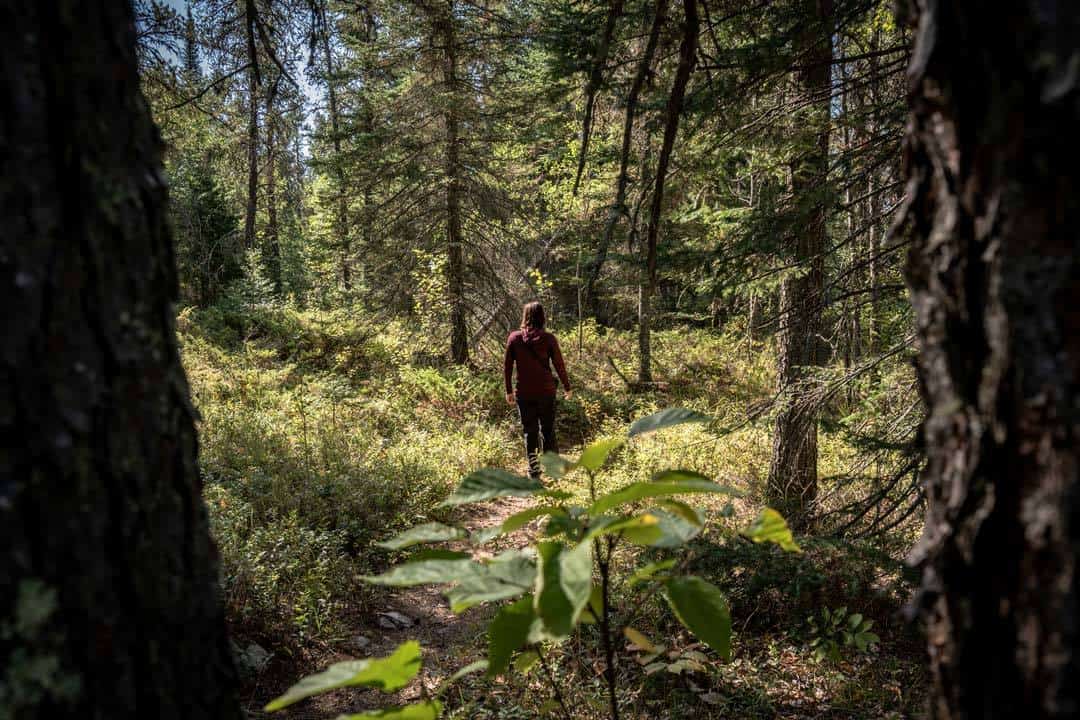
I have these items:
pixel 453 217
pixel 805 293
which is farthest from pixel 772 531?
pixel 453 217

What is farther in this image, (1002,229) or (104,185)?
(104,185)

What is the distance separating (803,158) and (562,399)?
802cm

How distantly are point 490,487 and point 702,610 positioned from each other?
0.56m

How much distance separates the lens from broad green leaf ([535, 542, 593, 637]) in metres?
1.03

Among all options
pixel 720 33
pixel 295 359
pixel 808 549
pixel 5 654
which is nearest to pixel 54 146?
pixel 5 654

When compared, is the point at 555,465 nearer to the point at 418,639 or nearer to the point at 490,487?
the point at 490,487

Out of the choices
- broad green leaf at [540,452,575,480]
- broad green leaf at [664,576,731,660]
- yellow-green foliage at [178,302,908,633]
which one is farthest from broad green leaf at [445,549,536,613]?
yellow-green foliage at [178,302,908,633]

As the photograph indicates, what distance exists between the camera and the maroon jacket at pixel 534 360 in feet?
23.2

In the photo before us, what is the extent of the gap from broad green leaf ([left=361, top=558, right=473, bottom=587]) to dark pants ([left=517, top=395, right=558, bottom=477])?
5.90 m

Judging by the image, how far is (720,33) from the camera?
5.32 m

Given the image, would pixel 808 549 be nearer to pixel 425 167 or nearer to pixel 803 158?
pixel 803 158

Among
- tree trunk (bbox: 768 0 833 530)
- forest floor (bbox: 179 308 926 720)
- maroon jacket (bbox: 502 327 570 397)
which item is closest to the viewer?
forest floor (bbox: 179 308 926 720)

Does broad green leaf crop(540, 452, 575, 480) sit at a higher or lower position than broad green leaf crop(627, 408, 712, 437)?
lower

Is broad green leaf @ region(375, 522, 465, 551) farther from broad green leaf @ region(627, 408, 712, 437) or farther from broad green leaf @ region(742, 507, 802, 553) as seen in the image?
broad green leaf @ region(742, 507, 802, 553)
